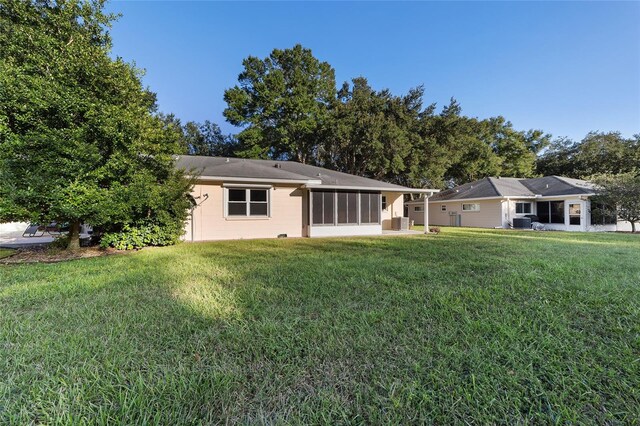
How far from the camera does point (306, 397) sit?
189 cm

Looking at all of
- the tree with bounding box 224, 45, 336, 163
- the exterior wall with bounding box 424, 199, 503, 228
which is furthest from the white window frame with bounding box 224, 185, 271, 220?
the exterior wall with bounding box 424, 199, 503, 228

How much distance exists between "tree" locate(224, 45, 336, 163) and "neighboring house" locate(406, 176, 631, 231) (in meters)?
12.7

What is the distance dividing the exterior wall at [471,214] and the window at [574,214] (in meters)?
3.65

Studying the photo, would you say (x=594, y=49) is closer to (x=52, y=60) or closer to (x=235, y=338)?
(x=235, y=338)

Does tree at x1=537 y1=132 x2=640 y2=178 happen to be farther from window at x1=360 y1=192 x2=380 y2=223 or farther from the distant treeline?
window at x1=360 y1=192 x2=380 y2=223

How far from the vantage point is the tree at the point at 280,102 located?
24594mm

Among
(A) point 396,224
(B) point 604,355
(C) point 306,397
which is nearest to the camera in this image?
(C) point 306,397

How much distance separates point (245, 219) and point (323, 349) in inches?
385

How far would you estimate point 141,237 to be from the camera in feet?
28.9

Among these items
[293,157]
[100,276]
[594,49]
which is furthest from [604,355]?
[293,157]

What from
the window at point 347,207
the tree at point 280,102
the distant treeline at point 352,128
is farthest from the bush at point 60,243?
the tree at point 280,102

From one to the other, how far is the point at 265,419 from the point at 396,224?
1544 centimetres

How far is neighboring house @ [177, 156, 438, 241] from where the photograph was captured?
11.2 meters

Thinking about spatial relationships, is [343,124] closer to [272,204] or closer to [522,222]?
[272,204]
